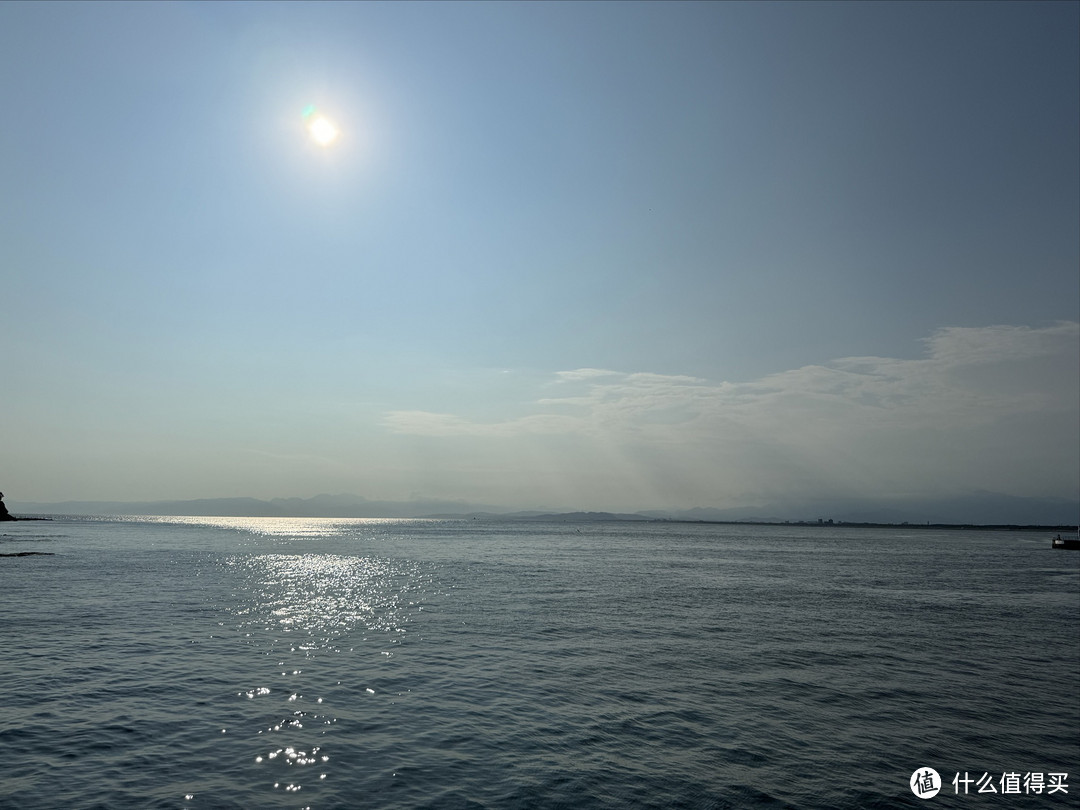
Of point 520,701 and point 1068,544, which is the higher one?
point 520,701

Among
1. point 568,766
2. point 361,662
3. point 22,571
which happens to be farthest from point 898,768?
point 22,571

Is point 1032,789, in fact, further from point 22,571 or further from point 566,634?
point 22,571

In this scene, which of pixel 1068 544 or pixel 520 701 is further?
pixel 1068 544

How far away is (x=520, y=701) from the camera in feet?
81.9

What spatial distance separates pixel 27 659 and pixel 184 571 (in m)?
51.7

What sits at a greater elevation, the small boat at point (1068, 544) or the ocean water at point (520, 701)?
the ocean water at point (520, 701)

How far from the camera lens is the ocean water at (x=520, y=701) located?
17.6 meters

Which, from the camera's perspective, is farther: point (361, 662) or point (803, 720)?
point (361, 662)

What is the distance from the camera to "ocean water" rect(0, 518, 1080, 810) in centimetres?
1759

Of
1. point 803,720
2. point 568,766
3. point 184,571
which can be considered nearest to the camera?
point 568,766

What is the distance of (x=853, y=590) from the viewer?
68938 mm

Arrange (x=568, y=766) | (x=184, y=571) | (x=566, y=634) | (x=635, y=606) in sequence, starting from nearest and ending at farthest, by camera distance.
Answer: (x=568, y=766)
(x=566, y=634)
(x=635, y=606)
(x=184, y=571)

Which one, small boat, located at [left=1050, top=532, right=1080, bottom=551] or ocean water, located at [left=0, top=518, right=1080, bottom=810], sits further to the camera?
small boat, located at [left=1050, top=532, right=1080, bottom=551]

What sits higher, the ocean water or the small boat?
the ocean water
